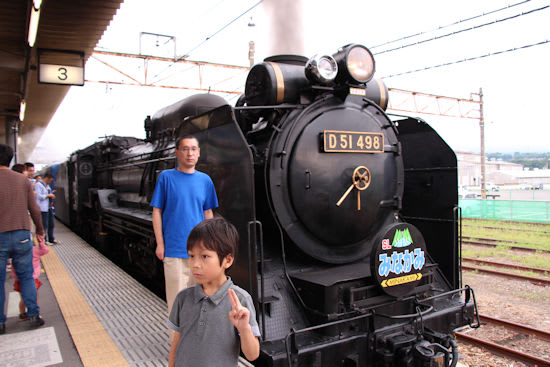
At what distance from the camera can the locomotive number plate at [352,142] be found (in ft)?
12.2

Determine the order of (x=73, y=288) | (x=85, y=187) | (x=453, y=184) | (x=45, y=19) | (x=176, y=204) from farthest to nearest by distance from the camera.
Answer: (x=85, y=187)
(x=45, y=19)
(x=73, y=288)
(x=453, y=184)
(x=176, y=204)

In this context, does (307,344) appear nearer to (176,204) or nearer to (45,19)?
(176,204)

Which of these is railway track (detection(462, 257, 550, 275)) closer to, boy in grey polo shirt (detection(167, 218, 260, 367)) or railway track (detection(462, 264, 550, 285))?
railway track (detection(462, 264, 550, 285))

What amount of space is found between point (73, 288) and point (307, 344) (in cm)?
395

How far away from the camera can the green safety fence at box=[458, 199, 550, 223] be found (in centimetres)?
1656

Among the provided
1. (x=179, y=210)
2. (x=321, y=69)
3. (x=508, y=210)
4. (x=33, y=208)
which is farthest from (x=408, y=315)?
(x=508, y=210)

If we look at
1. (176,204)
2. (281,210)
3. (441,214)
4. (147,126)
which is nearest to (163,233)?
(176,204)

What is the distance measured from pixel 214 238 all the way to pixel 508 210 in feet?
62.6

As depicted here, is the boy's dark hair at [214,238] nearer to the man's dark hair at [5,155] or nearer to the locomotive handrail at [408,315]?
the locomotive handrail at [408,315]

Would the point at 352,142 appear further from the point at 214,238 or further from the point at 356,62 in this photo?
the point at 214,238

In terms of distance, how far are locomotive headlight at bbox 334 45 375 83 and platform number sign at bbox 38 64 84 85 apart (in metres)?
6.25

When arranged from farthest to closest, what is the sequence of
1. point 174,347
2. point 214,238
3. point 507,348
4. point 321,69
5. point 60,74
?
point 60,74 → point 507,348 → point 321,69 → point 174,347 → point 214,238

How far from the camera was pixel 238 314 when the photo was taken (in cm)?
158

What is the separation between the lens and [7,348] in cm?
363
